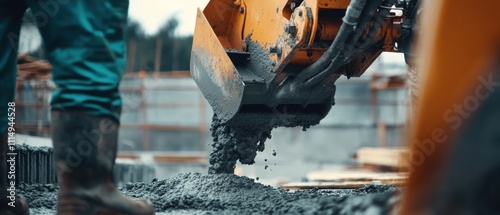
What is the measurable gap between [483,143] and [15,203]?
1.89 meters

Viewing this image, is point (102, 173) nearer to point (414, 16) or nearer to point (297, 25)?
point (297, 25)

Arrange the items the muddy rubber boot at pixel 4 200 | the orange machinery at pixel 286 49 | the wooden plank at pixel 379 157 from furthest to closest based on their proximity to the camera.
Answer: the wooden plank at pixel 379 157 < the orange machinery at pixel 286 49 < the muddy rubber boot at pixel 4 200

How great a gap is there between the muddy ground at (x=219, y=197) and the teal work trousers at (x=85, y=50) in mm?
897

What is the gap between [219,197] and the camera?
3812 millimetres

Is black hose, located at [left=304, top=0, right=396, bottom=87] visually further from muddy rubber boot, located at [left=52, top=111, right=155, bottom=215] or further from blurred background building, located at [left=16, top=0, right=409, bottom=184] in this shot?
blurred background building, located at [left=16, top=0, right=409, bottom=184]

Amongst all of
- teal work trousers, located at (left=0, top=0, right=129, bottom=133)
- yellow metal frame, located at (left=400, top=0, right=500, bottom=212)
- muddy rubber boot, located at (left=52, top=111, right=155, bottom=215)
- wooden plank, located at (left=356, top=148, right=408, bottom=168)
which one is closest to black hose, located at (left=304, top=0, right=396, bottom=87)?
teal work trousers, located at (left=0, top=0, right=129, bottom=133)

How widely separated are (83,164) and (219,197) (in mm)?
1568

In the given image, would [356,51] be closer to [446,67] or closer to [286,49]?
[286,49]

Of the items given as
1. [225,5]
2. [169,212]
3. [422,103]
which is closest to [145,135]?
[225,5]

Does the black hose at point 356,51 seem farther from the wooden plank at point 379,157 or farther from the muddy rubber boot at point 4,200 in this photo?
the wooden plank at point 379,157

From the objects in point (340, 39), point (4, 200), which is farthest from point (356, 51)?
point (4, 200)

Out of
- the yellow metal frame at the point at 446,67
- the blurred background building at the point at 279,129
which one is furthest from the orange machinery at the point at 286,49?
the blurred background building at the point at 279,129

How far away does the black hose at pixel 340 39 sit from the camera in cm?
362

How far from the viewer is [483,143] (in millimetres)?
1520
